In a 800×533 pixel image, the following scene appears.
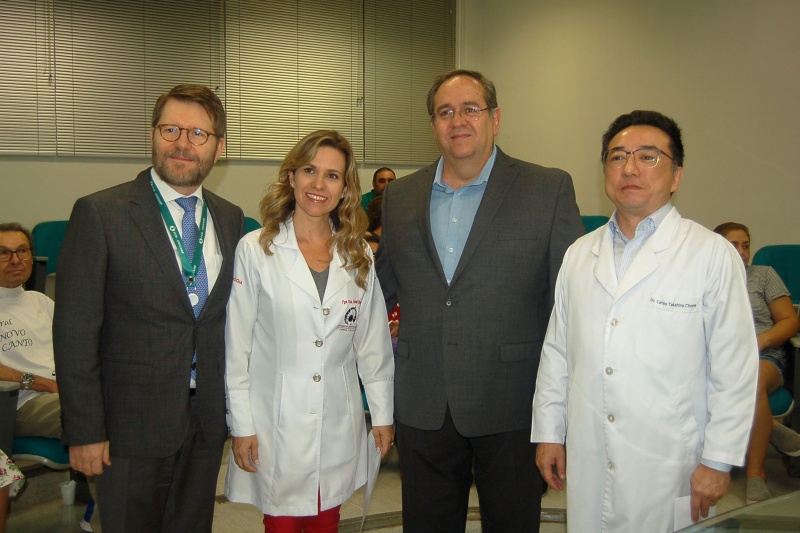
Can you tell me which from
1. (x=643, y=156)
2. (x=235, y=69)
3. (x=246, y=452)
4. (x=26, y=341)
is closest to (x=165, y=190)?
(x=246, y=452)

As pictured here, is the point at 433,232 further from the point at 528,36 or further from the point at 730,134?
the point at 528,36

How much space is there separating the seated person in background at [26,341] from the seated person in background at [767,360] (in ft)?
10.7

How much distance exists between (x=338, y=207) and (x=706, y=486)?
51.0 inches

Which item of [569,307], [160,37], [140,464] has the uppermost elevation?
[160,37]

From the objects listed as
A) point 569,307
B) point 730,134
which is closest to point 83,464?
point 569,307

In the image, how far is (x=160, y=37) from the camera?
5.91 m

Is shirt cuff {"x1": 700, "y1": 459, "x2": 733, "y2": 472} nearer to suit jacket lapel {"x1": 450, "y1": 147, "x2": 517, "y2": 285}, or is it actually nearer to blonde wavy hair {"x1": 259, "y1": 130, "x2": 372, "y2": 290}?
suit jacket lapel {"x1": 450, "y1": 147, "x2": 517, "y2": 285}

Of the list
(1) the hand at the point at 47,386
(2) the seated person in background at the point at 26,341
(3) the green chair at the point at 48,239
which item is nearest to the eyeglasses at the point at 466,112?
(2) the seated person in background at the point at 26,341

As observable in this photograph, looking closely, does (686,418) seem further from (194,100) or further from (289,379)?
(194,100)

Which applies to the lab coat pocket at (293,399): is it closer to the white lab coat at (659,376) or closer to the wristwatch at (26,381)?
the white lab coat at (659,376)

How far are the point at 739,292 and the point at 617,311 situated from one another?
0.93 ft

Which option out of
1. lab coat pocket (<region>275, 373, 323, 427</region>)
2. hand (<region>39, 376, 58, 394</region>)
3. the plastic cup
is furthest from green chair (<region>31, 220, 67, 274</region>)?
lab coat pocket (<region>275, 373, 323, 427</region>)

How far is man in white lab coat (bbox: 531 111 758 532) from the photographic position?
1.65m

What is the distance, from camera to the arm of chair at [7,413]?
8.46 ft
